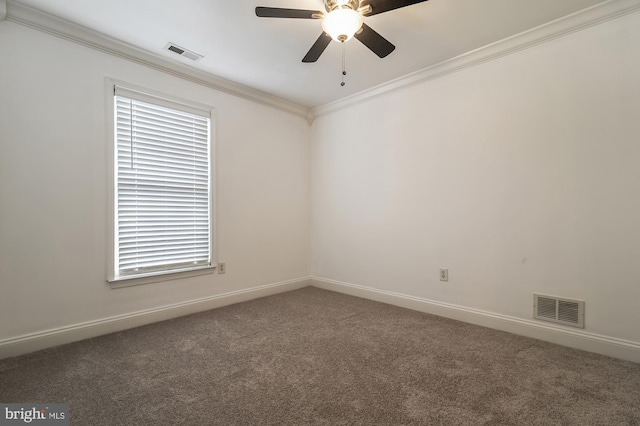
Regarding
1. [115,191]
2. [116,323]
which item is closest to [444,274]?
[116,323]

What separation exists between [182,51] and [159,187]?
4.43ft

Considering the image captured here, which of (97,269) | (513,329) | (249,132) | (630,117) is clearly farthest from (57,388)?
(630,117)

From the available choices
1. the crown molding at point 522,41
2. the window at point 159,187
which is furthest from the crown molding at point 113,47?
the crown molding at point 522,41

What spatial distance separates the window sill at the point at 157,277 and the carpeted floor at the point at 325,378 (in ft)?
1.41

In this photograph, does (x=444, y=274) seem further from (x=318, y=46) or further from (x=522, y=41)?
(x=318, y=46)

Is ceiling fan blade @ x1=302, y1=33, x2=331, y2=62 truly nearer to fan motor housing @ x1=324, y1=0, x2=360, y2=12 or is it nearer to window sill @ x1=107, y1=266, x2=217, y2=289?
fan motor housing @ x1=324, y1=0, x2=360, y2=12

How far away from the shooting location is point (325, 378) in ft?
6.19

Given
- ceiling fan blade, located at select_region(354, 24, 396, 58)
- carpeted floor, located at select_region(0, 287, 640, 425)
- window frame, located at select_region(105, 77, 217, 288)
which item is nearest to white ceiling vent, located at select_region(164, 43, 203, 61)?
window frame, located at select_region(105, 77, 217, 288)

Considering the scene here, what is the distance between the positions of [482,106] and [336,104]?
74.8 inches

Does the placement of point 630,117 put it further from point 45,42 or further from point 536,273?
point 45,42

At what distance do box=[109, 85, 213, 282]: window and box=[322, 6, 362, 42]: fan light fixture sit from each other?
2.01m

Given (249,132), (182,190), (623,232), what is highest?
(249,132)

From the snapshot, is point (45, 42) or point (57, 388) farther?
point (45, 42)

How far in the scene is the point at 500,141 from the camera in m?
2.73
